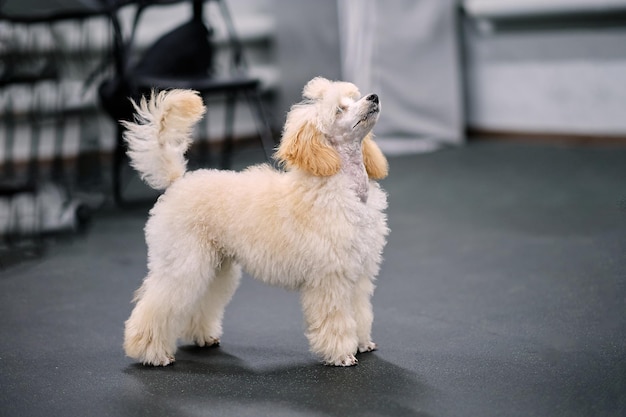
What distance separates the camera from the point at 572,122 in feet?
18.7

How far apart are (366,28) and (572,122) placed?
4.72 feet

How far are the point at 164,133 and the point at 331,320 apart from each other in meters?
0.67

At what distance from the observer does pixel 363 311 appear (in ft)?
7.98

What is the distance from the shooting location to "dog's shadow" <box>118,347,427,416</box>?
209 centimetres

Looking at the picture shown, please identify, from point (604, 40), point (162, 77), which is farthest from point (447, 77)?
point (162, 77)

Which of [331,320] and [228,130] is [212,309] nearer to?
[331,320]

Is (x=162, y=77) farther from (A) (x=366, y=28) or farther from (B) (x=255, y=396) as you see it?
(B) (x=255, y=396)

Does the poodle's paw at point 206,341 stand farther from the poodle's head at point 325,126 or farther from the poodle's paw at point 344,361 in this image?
the poodle's head at point 325,126

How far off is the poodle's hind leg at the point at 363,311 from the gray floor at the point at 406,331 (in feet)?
0.19

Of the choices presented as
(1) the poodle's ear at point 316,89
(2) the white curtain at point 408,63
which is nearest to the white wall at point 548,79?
(2) the white curtain at point 408,63

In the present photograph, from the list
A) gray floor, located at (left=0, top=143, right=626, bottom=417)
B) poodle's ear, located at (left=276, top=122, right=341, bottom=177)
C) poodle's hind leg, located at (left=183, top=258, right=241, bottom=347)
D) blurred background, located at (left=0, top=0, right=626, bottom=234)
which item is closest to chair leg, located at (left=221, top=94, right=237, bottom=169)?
blurred background, located at (left=0, top=0, right=626, bottom=234)

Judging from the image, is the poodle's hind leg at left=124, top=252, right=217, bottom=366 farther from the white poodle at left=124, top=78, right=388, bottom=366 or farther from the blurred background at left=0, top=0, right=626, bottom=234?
the blurred background at left=0, top=0, right=626, bottom=234

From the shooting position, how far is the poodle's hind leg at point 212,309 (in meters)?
2.51

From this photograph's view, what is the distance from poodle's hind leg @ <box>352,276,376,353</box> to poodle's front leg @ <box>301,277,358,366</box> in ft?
0.24
